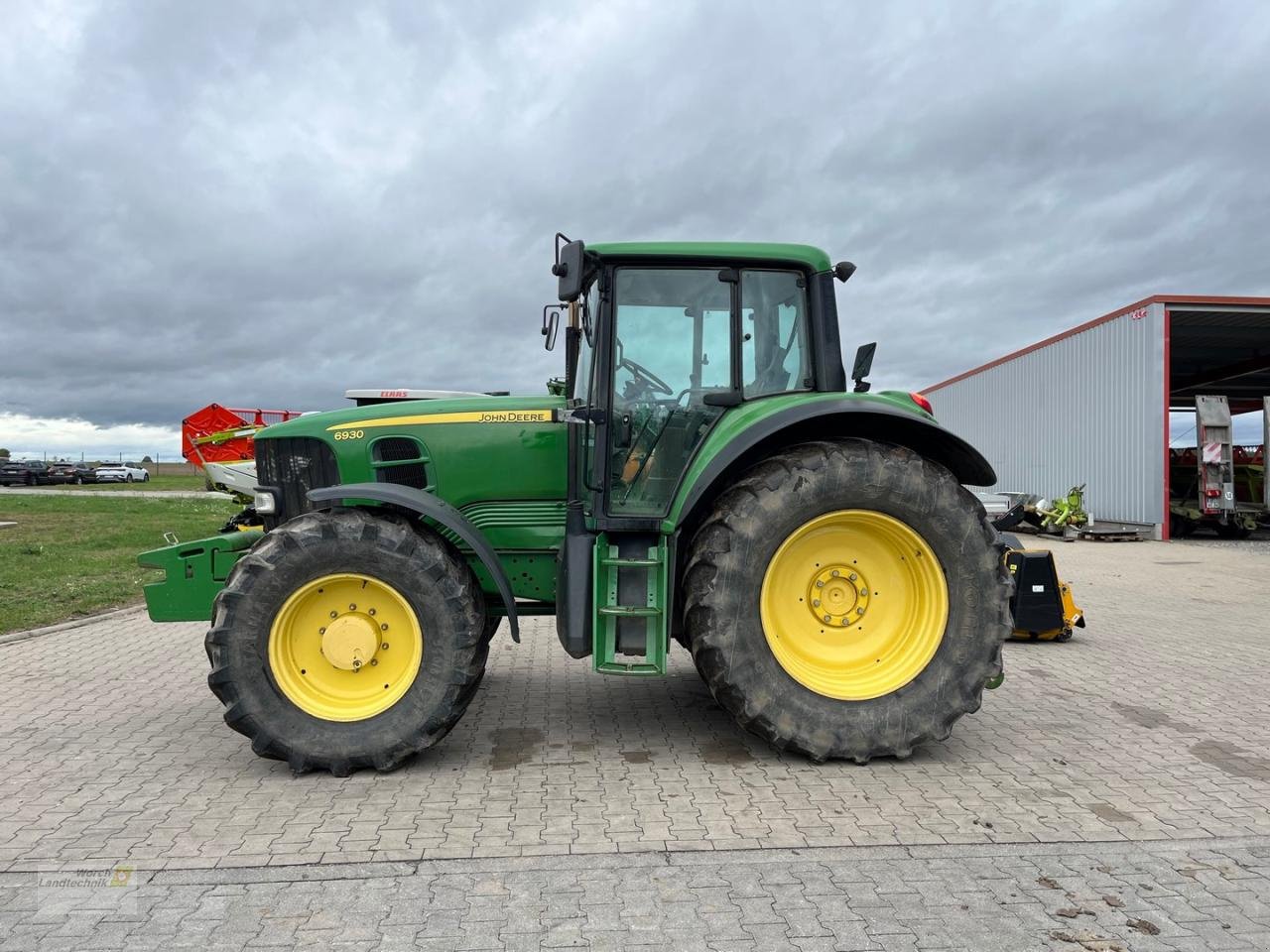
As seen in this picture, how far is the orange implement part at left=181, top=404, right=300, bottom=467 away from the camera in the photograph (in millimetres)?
14645

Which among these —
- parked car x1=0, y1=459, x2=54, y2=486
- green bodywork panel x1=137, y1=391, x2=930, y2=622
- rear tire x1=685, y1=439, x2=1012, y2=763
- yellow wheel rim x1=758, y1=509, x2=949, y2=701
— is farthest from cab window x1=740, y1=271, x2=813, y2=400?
parked car x1=0, y1=459, x2=54, y2=486

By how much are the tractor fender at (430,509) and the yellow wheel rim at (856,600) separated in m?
1.28

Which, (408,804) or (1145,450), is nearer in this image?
(408,804)

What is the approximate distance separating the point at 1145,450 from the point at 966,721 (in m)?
14.1

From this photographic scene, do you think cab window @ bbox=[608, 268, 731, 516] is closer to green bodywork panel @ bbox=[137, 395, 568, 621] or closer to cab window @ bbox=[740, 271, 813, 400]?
cab window @ bbox=[740, 271, 813, 400]

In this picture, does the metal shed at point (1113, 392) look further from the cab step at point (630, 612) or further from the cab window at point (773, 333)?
the cab step at point (630, 612)

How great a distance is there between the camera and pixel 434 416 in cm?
433

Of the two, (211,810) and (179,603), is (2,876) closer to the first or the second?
(211,810)

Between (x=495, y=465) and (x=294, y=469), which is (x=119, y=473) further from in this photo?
(x=495, y=465)

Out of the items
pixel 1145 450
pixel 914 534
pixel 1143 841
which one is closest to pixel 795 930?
pixel 1143 841

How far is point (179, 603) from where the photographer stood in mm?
4133

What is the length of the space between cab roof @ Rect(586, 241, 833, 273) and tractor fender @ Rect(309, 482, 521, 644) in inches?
56.7

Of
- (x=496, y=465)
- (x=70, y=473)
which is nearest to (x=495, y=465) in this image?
(x=496, y=465)

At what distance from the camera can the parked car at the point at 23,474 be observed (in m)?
38.1
